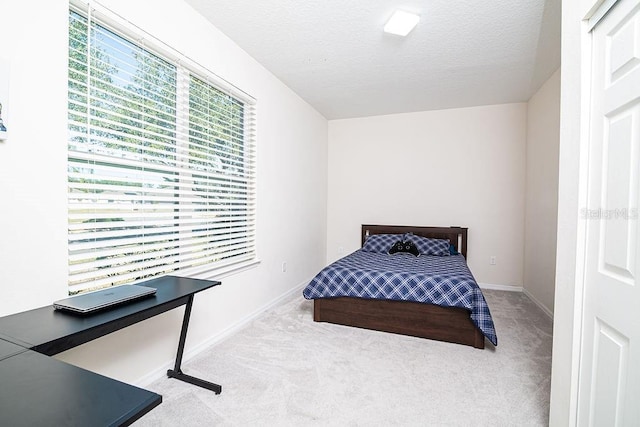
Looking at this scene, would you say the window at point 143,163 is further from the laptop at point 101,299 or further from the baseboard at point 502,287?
the baseboard at point 502,287

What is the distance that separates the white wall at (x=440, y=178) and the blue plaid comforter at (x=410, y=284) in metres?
1.33

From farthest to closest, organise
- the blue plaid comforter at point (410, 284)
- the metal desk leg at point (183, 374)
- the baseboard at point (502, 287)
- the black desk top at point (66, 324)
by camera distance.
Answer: the baseboard at point (502, 287)
the blue plaid comforter at point (410, 284)
the metal desk leg at point (183, 374)
the black desk top at point (66, 324)

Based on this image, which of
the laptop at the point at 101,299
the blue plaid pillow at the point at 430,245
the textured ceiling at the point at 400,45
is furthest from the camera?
the blue plaid pillow at the point at 430,245

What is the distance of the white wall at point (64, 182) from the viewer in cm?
134

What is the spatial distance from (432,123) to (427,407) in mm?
3811

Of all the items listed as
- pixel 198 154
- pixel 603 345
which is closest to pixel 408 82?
pixel 198 154

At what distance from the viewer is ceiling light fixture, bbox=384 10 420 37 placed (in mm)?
2207

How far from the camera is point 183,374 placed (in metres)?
2.02

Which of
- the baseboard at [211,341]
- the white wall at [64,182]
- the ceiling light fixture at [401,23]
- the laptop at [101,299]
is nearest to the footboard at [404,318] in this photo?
the baseboard at [211,341]

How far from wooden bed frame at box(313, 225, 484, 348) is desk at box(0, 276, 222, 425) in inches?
65.8

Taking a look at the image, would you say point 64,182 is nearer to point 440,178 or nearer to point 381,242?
point 381,242

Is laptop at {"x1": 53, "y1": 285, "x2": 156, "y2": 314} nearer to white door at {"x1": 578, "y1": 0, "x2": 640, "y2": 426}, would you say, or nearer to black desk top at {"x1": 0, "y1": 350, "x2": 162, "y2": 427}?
black desk top at {"x1": 0, "y1": 350, "x2": 162, "y2": 427}

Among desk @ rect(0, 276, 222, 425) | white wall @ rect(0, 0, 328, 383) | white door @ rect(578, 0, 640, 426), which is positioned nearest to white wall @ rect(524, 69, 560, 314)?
white door @ rect(578, 0, 640, 426)

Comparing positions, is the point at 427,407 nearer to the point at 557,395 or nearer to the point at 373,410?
the point at 373,410
